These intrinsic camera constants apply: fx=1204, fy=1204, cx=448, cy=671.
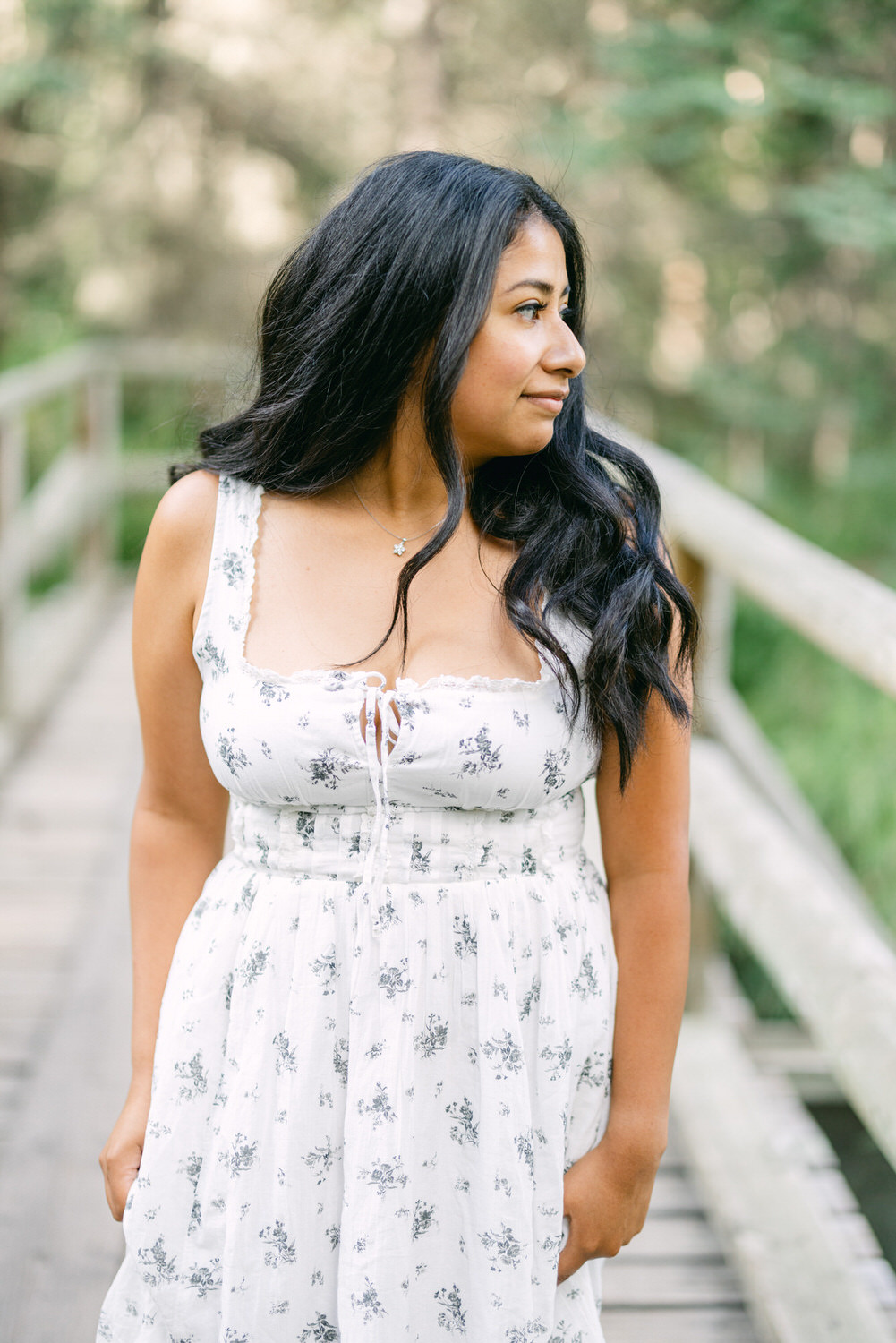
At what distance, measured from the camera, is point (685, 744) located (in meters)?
1.24

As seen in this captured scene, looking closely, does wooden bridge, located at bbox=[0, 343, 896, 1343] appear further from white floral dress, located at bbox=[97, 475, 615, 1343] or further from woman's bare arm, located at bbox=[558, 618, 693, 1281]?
white floral dress, located at bbox=[97, 475, 615, 1343]

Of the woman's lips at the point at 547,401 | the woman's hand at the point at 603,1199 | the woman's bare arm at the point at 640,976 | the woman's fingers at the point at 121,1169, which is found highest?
the woman's lips at the point at 547,401

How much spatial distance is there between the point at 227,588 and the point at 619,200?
8.15 metres

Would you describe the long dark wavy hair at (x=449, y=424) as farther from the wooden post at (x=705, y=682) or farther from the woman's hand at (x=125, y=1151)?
the wooden post at (x=705, y=682)

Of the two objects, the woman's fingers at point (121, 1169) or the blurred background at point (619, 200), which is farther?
the blurred background at point (619, 200)

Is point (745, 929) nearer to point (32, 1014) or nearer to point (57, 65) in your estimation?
point (32, 1014)

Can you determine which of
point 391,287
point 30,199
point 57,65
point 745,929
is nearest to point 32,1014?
point 745,929

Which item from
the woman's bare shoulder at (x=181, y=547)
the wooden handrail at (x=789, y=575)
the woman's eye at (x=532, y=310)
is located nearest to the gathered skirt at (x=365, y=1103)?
the woman's bare shoulder at (x=181, y=547)

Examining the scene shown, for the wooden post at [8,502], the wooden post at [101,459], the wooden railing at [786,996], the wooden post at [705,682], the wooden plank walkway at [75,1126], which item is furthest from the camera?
the wooden post at [101,459]

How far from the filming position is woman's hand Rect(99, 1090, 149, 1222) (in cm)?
126

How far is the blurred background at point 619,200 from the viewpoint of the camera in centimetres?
586

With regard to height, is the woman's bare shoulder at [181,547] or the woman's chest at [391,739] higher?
the woman's bare shoulder at [181,547]

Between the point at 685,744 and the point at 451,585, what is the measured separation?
29cm

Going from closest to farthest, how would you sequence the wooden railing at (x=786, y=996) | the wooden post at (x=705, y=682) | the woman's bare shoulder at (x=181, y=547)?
the woman's bare shoulder at (x=181, y=547) → the wooden railing at (x=786, y=996) → the wooden post at (x=705, y=682)
